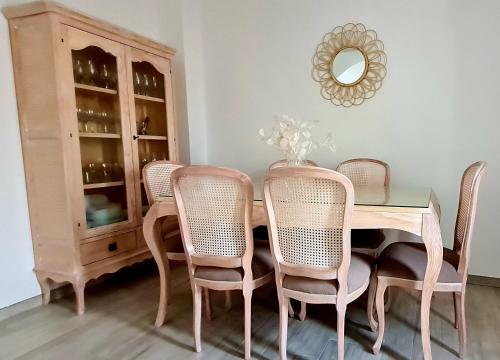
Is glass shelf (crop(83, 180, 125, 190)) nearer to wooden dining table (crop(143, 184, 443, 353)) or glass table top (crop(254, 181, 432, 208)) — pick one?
glass table top (crop(254, 181, 432, 208))

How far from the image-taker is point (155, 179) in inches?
89.7

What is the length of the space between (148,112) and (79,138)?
32.0 inches

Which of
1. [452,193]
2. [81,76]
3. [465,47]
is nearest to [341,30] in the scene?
[465,47]

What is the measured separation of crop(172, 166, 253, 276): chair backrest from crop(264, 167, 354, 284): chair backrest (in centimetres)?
14

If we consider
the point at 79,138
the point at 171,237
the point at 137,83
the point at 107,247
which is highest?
the point at 137,83

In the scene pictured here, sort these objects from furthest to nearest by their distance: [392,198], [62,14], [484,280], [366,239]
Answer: [484,280] → [366,239] → [62,14] → [392,198]

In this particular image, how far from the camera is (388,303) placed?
7.20 ft

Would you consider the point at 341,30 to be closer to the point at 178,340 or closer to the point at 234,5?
the point at 234,5

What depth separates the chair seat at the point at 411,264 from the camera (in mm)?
1645

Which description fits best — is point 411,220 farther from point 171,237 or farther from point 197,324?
point 171,237

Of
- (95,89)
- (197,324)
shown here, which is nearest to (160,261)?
(197,324)

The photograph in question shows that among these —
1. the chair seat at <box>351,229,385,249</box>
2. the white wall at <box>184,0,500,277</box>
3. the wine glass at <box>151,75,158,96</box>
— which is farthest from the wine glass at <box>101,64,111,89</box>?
the chair seat at <box>351,229,385,249</box>

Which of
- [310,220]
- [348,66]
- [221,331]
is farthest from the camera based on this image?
[348,66]

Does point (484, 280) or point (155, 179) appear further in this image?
point (484, 280)
